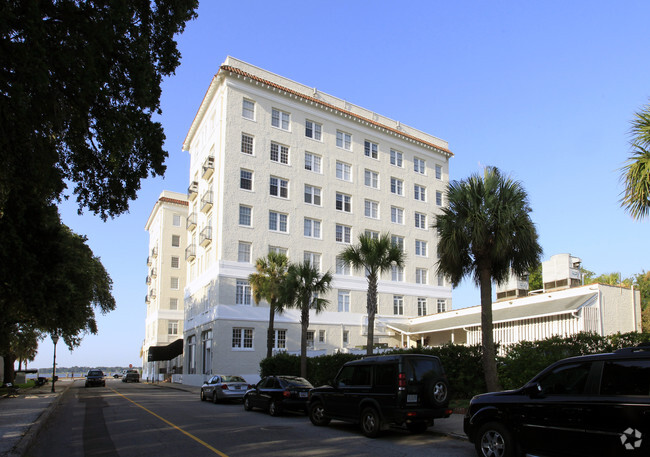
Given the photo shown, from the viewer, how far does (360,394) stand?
13266 millimetres

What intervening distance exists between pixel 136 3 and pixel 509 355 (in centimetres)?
1360

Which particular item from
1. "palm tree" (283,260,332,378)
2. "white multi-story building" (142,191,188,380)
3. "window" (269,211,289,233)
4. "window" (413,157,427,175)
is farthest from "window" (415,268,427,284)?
"white multi-story building" (142,191,188,380)

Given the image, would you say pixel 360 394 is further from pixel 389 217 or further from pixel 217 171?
pixel 389 217

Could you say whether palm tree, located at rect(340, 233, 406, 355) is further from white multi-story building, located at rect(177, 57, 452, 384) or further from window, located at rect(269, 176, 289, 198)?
window, located at rect(269, 176, 289, 198)

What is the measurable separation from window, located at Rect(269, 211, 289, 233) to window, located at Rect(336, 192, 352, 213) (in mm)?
5906

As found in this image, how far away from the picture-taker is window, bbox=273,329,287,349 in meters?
42.4

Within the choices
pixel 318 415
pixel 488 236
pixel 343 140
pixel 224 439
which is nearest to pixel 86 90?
pixel 224 439

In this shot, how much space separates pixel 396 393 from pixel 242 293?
101 feet

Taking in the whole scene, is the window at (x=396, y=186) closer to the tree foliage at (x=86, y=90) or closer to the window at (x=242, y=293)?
the window at (x=242, y=293)

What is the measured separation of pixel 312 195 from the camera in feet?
156

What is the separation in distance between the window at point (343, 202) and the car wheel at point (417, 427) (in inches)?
1425

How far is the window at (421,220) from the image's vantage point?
55.2 meters

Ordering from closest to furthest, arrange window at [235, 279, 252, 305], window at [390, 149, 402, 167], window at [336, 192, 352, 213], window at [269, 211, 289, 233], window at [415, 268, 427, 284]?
window at [235, 279, 252, 305]
window at [269, 211, 289, 233]
window at [336, 192, 352, 213]
window at [415, 268, 427, 284]
window at [390, 149, 402, 167]

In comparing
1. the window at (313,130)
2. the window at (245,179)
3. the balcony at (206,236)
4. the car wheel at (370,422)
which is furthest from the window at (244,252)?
the car wheel at (370,422)
